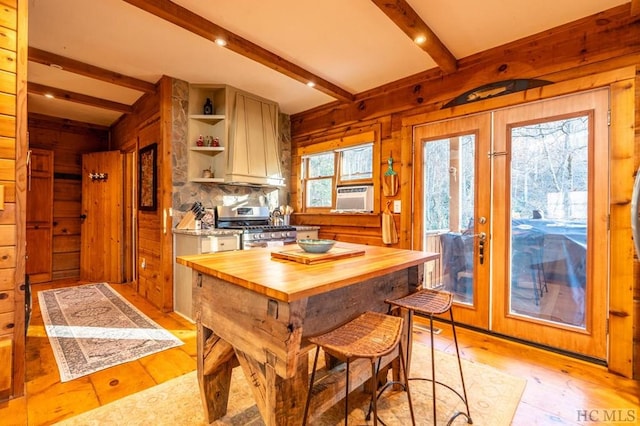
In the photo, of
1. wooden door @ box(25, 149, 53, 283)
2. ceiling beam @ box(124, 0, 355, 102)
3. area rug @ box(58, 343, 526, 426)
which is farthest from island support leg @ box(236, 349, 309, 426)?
wooden door @ box(25, 149, 53, 283)

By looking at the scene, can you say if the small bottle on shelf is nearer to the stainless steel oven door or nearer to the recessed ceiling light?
the stainless steel oven door

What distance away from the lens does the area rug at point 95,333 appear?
237cm

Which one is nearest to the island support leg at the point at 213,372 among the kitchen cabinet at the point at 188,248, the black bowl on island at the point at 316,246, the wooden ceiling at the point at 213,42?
the black bowl on island at the point at 316,246

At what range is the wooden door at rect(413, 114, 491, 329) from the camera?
2.90 meters

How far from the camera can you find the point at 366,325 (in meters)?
1.43

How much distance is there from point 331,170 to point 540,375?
3.15 meters

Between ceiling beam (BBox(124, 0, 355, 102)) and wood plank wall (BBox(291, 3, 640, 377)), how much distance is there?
66 cm

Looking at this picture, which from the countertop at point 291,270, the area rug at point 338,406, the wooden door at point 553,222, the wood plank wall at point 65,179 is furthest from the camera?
the wood plank wall at point 65,179

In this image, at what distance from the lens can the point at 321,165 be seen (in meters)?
4.55

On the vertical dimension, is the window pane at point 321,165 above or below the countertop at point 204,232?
above

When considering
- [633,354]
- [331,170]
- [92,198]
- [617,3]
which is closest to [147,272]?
[92,198]

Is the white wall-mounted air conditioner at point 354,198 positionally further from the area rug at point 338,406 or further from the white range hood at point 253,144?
the area rug at point 338,406

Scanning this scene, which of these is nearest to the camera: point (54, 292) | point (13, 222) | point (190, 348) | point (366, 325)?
point (366, 325)

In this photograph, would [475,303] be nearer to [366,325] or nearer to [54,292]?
[366,325]
